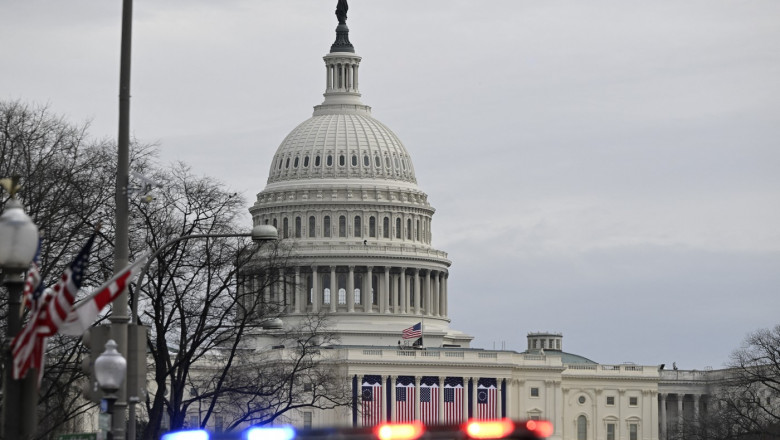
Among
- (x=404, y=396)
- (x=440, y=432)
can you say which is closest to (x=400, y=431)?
(x=440, y=432)

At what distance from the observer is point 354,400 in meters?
108

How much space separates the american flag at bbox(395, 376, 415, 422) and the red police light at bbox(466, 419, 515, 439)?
173 m

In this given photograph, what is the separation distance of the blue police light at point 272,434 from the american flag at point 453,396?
17427cm

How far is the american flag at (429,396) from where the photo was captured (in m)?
193

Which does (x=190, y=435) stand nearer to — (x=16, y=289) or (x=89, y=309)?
(x=16, y=289)

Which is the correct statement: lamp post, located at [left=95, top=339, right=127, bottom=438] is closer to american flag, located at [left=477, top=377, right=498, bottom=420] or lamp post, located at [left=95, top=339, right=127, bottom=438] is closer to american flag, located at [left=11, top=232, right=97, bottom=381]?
american flag, located at [left=11, top=232, right=97, bottom=381]

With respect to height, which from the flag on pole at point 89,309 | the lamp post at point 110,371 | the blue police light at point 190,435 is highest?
the flag on pole at point 89,309

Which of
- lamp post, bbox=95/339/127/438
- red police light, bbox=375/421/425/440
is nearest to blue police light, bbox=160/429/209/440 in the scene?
red police light, bbox=375/421/425/440

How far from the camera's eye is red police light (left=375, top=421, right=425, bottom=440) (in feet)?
63.4

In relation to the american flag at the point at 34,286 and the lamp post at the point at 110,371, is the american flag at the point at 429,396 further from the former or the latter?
the american flag at the point at 34,286

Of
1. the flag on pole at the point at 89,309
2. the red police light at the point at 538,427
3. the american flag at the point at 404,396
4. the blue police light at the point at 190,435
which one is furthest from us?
the american flag at the point at 404,396

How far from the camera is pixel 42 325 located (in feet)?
81.9

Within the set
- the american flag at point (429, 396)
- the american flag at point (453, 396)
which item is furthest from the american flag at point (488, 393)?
the american flag at point (429, 396)

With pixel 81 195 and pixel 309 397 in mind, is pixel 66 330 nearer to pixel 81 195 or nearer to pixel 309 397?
pixel 81 195
